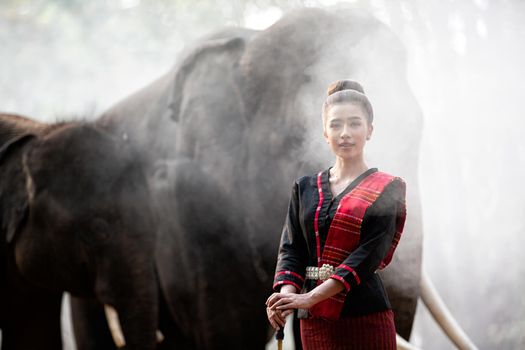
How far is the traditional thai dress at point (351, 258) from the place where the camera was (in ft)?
4.00

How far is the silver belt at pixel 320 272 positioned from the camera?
4.06 ft

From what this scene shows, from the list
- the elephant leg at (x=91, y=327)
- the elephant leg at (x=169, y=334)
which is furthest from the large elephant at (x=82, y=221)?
the elephant leg at (x=91, y=327)

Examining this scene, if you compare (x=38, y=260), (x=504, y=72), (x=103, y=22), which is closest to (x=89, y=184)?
(x=38, y=260)

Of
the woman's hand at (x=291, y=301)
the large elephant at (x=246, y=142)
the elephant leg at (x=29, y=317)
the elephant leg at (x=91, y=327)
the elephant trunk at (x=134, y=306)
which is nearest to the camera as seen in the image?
the woman's hand at (x=291, y=301)

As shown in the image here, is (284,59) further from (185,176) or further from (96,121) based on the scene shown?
(96,121)

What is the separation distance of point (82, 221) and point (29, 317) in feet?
2.68

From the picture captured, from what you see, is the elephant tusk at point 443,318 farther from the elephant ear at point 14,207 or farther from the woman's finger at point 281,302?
the elephant ear at point 14,207

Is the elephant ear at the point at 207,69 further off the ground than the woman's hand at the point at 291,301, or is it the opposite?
the elephant ear at the point at 207,69

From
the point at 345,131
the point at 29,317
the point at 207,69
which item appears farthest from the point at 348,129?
the point at 29,317

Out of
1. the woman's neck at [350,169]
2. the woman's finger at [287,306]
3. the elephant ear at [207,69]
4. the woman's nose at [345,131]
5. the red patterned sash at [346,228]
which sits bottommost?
the woman's finger at [287,306]

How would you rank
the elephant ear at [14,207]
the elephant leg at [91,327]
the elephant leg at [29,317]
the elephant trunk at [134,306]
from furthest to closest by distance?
1. the elephant leg at [91,327]
2. the elephant leg at [29,317]
3. the elephant ear at [14,207]
4. the elephant trunk at [134,306]

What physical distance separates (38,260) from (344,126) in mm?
1936

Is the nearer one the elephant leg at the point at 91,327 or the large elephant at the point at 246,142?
the large elephant at the point at 246,142

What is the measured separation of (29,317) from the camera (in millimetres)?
3393
